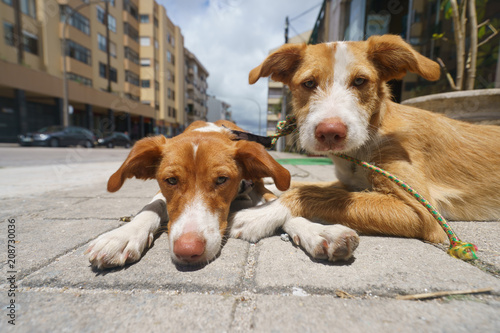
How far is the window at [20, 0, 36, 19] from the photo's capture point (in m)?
20.9

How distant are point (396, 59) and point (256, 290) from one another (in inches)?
83.0

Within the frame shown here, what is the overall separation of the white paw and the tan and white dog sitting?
0.31 ft

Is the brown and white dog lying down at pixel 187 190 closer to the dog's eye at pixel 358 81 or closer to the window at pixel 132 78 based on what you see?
the dog's eye at pixel 358 81

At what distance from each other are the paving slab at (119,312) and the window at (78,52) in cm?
3239

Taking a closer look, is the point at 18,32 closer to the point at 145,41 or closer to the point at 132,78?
the point at 132,78

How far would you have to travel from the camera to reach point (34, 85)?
67.6ft

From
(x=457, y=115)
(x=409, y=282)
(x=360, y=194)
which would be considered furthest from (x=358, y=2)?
(x=409, y=282)

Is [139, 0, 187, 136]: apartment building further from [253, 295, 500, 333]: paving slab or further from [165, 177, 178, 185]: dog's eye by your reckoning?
[253, 295, 500, 333]: paving slab

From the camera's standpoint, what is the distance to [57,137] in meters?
18.6

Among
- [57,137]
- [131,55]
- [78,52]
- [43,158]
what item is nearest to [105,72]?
[78,52]

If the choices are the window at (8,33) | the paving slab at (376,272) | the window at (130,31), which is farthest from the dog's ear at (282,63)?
the window at (130,31)

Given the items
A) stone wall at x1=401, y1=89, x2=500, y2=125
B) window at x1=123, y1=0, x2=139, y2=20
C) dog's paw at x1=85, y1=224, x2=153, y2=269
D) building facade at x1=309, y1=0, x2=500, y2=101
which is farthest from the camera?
window at x1=123, y1=0, x2=139, y2=20

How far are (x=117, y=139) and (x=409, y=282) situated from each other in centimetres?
2867

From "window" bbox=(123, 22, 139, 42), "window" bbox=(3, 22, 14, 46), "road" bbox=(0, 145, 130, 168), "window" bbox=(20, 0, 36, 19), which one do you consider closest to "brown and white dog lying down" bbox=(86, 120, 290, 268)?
"road" bbox=(0, 145, 130, 168)
